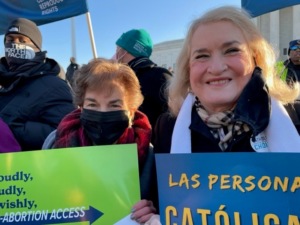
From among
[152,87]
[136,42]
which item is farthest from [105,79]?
[136,42]

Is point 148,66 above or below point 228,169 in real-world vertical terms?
above

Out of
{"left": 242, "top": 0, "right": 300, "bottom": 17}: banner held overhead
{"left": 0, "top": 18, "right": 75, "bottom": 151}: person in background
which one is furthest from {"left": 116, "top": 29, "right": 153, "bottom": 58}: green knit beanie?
{"left": 0, "top": 18, "right": 75, "bottom": 151}: person in background

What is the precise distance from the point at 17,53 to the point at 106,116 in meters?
1.23

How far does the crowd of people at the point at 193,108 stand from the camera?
160 centimetres

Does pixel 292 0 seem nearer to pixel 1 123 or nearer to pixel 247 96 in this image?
pixel 247 96

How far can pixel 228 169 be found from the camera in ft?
4.50

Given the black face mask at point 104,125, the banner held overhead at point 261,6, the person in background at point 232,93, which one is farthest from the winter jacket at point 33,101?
the banner held overhead at point 261,6

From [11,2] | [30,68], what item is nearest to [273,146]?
[30,68]

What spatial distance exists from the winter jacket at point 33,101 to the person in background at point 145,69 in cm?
84

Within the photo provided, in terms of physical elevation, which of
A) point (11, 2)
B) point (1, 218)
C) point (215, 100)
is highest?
point (11, 2)

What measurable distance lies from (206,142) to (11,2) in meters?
3.85

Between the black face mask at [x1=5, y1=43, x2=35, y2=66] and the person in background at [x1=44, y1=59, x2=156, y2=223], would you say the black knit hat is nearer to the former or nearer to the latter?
the black face mask at [x1=5, y1=43, x2=35, y2=66]

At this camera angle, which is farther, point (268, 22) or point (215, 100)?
point (268, 22)

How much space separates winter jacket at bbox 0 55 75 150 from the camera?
2.40 m
